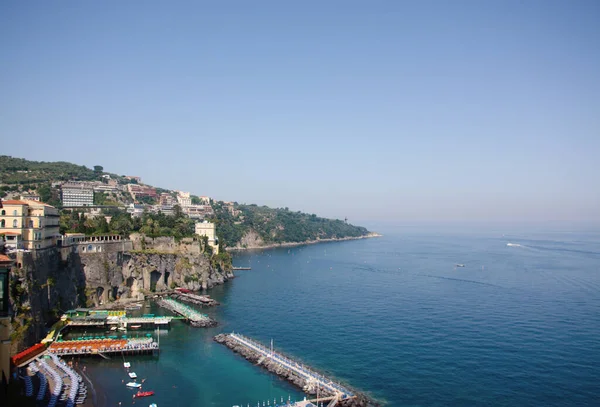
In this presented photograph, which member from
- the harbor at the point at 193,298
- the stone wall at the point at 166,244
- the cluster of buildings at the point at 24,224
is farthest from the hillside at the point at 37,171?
the cluster of buildings at the point at 24,224

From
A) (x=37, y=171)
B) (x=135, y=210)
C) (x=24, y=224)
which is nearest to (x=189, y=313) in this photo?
(x=24, y=224)

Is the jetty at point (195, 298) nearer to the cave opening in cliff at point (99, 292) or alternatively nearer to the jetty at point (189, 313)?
the jetty at point (189, 313)

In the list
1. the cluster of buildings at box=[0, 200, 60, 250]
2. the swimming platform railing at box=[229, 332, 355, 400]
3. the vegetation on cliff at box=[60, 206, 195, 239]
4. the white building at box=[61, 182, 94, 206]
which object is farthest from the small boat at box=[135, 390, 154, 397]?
the white building at box=[61, 182, 94, 206]

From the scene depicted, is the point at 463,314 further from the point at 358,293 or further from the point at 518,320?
the point at 358,293

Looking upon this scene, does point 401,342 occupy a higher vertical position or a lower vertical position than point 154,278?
lower

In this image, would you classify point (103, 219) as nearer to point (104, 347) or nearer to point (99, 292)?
point (99, 292)

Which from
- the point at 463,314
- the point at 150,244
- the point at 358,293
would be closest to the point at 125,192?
the point at 150,244

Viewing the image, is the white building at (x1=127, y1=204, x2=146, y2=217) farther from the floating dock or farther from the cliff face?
the floating dock
